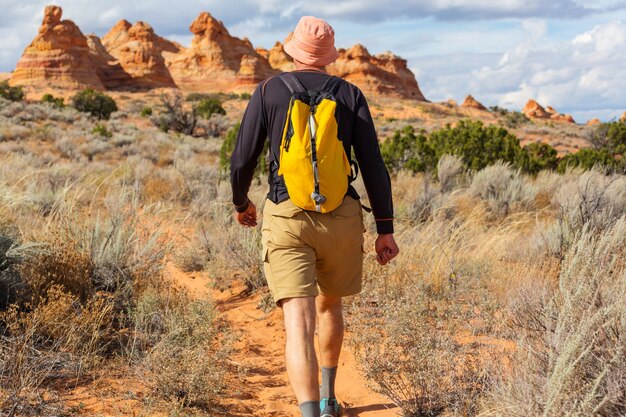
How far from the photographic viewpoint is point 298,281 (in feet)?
8.86

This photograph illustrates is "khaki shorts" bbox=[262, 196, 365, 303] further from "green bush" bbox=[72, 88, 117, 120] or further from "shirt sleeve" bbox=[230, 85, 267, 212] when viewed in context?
"green bush" bbox=[72, 88, 117, 120]

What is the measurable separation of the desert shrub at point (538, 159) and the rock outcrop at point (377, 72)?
65310mm

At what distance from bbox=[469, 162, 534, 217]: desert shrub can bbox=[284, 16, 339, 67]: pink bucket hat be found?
6219 mm

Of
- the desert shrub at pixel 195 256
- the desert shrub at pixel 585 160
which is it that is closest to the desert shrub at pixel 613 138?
the desert shrub at pixel 585 160

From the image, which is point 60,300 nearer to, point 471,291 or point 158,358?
point 158,358

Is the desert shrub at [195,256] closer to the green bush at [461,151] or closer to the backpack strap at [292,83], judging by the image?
the backpack strap at [292,83]

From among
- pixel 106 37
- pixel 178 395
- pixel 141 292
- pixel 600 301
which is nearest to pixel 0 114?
pixel 141 292

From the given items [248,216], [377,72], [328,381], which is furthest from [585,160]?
[377,72]

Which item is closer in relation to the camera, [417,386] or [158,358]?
[417,386]

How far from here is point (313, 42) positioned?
283 centimetres

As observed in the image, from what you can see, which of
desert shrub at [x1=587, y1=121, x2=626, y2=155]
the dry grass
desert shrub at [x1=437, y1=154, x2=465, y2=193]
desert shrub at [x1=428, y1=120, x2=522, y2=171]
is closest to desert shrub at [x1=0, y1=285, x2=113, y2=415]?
the dry grass

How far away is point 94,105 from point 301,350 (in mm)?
34033

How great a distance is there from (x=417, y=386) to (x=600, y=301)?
1028 millimetres

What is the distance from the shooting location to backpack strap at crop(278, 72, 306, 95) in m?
2.68
